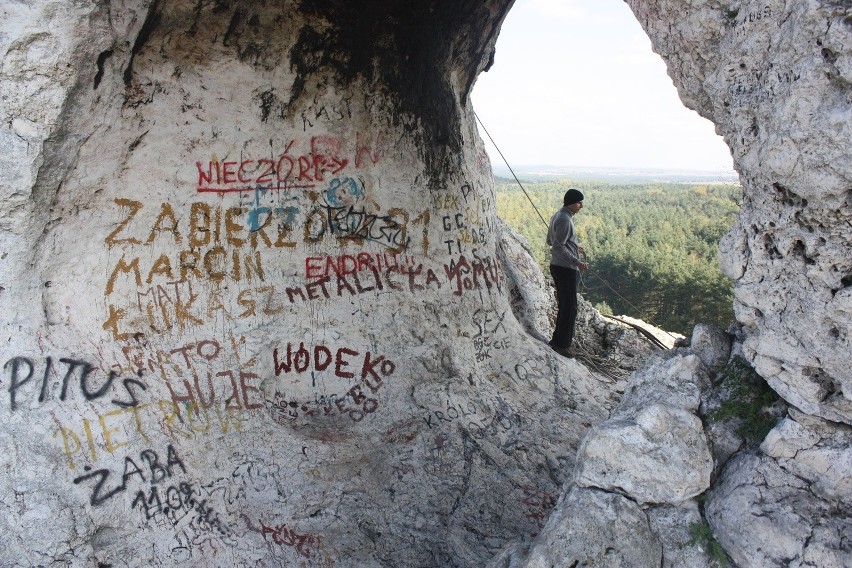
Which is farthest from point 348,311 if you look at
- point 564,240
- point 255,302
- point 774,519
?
point 774,519

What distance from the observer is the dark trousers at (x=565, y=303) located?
655 cm

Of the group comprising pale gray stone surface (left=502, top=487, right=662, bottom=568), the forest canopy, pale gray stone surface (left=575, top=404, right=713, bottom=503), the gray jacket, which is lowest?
the forest canopy

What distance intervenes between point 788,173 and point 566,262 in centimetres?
374

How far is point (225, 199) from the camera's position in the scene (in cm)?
454

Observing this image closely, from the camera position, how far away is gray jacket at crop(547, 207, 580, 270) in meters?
6.36

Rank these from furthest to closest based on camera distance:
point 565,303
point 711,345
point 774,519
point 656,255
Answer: point 656,255, point 565,303, point 711,345, point 774,519

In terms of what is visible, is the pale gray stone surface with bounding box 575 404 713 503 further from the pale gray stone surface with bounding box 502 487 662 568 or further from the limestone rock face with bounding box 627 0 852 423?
the limestone rock face with bounding box 627 0 852 423

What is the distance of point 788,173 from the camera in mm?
2734

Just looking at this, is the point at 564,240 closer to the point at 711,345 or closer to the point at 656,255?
the point at 711,345

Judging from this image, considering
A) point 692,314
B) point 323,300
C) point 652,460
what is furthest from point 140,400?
point 692,314

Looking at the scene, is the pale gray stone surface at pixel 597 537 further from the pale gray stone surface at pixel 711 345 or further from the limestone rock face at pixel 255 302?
the limestone rock face at pixel 255 302

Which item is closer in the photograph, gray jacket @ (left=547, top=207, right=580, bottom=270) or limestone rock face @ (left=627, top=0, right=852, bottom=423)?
limestone rock face @ (left=627, top=0, right=852, bottom=423)

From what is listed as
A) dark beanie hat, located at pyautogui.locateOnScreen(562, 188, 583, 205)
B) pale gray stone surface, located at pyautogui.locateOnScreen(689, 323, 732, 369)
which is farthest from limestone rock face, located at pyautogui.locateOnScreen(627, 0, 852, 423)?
dark beanie hat, located at pyautogui.locateOnScreen(562, 188, 583, 205)

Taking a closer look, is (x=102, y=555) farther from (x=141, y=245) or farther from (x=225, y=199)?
(x=225, y=199)
